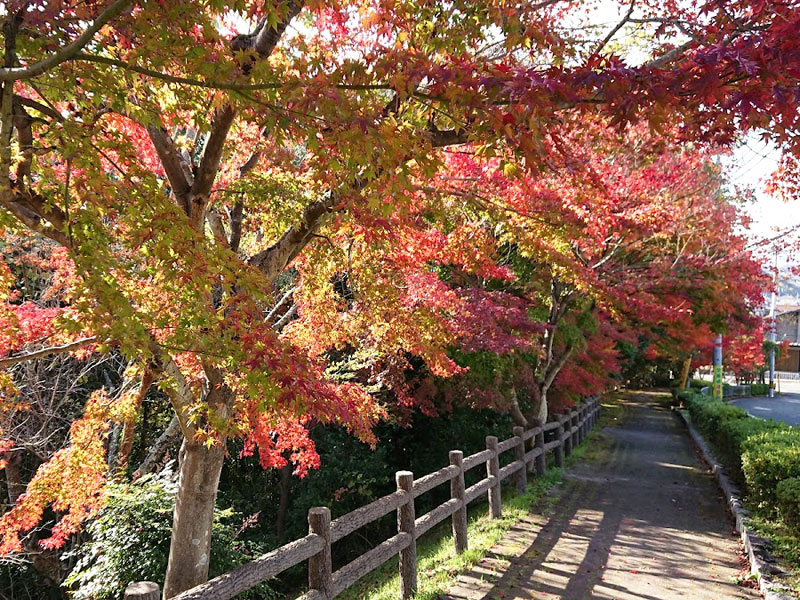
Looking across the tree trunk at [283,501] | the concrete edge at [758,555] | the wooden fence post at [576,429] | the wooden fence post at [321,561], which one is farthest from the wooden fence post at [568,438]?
the wooden fence post at [321,561]

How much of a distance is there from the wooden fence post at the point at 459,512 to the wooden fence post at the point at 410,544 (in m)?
1.31

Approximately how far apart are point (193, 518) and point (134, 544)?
2369 millimetres

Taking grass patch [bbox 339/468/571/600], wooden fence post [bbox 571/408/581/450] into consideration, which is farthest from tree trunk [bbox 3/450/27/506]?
wooden fence post [bbox 571/408/581/450]

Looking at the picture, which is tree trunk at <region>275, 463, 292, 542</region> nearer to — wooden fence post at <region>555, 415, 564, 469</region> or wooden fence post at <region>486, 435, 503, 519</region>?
wooden fence post at <region>555, 415, 564, 469</region>

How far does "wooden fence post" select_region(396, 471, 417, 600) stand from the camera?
6187 mm

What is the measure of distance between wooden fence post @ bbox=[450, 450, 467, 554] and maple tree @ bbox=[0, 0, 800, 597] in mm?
1612

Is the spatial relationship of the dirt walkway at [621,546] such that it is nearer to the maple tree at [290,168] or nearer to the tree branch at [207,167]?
the maple tree at [290,168]

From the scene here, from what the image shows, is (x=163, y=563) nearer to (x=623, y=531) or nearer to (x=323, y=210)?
(x=323, y=210)

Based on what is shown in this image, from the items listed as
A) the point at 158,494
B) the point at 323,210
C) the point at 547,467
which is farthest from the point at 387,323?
the point at 547,467

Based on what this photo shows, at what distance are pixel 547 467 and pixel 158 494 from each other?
30.4 ft

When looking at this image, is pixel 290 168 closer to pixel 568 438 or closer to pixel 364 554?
pixel 364 554

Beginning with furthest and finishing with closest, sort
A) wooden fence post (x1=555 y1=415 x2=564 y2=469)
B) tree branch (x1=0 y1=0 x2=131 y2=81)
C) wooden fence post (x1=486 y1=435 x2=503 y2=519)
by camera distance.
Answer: wooden fence post (x1=555 y1=415 x2=564 y2=469)
wooden fence post (x1=486 y1=435 x2=503 y2=519)
tree branch (x1=0 y1=0 x2=131 y2=81)

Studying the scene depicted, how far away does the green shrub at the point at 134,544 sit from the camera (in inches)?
292

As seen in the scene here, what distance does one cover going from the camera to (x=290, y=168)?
25.1ft
